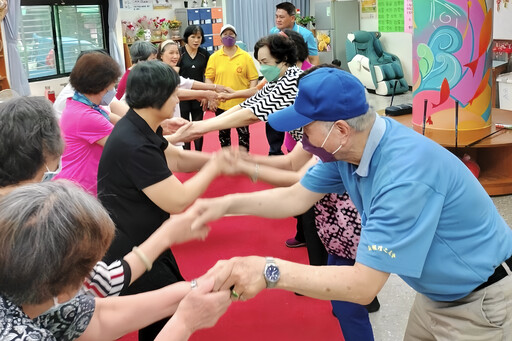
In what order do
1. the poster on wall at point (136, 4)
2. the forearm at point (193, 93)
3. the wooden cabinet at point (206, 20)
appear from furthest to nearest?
the wooden cabinet at point (206, 20), the poster on wall at point (136, 4), the forearm at point (193, 93)

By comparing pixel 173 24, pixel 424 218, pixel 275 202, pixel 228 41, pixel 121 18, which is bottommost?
pixel 275 202

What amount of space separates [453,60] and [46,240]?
177 inches

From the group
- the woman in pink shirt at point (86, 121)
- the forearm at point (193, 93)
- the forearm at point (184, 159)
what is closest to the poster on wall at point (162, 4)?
the forearm at point (193, 93)

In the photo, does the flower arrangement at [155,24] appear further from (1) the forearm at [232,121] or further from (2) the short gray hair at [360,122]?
(2) the short gray hair at [360,122]

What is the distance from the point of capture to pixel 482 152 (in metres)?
5.21

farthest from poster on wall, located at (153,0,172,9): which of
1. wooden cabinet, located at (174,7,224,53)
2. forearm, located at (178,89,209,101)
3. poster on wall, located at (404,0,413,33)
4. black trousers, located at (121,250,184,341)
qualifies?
black trousers, located at (121,250,184,341)

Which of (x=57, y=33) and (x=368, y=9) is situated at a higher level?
(x=368, y=9)

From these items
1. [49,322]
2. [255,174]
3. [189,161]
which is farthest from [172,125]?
[49,322]

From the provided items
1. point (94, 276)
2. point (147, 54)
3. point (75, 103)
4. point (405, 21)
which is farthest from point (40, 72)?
point (94, 276)

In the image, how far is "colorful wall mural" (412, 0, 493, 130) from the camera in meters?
4.78

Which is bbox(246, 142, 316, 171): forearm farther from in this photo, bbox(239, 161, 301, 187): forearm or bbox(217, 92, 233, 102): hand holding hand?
bbox(217, 92, 233, 102): hand holding hand

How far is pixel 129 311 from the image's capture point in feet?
5.39

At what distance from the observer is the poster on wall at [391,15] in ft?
33.5

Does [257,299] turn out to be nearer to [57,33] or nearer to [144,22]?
[57,33]
